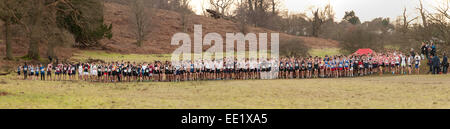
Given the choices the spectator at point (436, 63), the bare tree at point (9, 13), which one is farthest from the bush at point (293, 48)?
the bare tree at point (9, 13)

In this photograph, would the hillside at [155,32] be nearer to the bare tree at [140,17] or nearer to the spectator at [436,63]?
the bare tree at [140,17]

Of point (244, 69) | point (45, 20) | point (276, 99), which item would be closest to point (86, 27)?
point (45, 20)

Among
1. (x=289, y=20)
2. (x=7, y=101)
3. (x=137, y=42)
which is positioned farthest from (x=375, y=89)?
(x=289, y=20)

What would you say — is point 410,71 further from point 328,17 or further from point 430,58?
point 328,17

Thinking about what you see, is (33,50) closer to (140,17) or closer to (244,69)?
(244,69)

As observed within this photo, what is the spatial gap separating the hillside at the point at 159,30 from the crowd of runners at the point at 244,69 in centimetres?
2837

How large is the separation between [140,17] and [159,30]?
587 inches

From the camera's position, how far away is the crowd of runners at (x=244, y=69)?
32.2 meters

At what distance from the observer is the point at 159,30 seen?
268 feet

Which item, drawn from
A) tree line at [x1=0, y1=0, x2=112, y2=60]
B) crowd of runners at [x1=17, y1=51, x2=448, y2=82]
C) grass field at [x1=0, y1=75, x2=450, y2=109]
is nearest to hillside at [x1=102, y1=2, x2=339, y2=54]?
tree line at [x1=0, y1=0, x2=112, y2=60]

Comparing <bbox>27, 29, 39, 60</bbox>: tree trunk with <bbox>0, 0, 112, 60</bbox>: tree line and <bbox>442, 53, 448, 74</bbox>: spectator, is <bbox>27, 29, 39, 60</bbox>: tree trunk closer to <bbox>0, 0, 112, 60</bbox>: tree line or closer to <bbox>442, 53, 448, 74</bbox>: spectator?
<bbox>0, 0, 112, 60</bbox>: tree line

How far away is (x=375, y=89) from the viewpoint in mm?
22031

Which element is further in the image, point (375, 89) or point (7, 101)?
point (375, 89)
